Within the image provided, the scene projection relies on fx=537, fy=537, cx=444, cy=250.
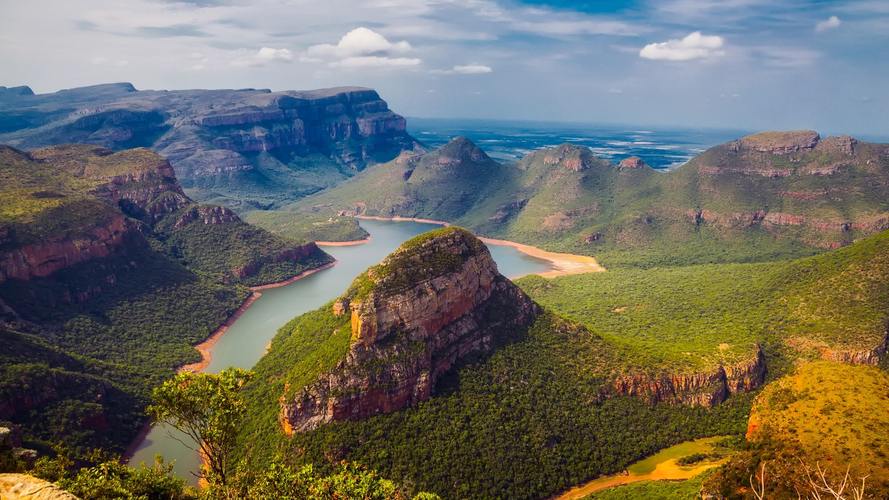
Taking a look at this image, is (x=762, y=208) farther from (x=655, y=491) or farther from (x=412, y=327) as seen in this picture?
(x=412, y=327)

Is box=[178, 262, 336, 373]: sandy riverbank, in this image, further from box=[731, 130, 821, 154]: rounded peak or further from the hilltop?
box=[731, 130, 821, 154]: rounded peak

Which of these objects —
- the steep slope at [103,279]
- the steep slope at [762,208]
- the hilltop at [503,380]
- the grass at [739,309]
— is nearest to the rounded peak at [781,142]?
the steep slope at [762,208]

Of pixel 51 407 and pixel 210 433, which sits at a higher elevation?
pixel 210 433

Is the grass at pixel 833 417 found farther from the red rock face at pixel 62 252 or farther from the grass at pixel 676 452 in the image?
the red rock face at pixel 62 252

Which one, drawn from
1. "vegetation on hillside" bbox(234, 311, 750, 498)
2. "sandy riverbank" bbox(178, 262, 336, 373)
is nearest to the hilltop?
"vegetation on hillside" bbox(234, 311, 750, 498)

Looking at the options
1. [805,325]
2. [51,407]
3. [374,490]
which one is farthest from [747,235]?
[51,407]

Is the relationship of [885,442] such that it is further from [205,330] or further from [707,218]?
[707,218]
